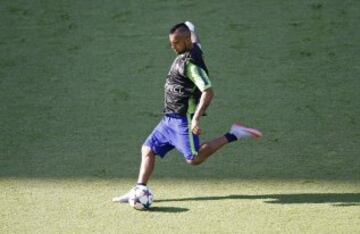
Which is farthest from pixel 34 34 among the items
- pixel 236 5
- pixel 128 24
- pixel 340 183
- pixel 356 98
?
pixel 340 183

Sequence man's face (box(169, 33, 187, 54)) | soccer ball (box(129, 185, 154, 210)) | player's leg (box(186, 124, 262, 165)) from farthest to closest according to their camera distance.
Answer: player's leg (box(186, 124, 262, 165)), man's face (box(169, 33, 187, 54)), soccer ball (box(129, 185, 154, 210))

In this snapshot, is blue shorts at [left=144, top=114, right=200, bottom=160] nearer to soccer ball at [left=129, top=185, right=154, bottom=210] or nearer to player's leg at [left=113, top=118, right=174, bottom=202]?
player's leg at [left=113, top=118, right=174, bottom=202]

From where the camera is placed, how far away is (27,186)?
17.5 ft

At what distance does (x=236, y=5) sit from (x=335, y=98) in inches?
100

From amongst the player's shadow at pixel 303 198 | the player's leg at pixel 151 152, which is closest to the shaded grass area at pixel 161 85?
the player's shadow at pixel 303 198

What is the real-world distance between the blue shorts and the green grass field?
15.2 inches

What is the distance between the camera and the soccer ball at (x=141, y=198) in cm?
482

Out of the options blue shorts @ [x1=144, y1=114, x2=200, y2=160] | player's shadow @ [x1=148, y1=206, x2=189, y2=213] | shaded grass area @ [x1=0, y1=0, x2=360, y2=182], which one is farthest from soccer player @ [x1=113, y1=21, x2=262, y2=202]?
shaded grass area @ [x1=0, y1=0, x2=360, y2=182]

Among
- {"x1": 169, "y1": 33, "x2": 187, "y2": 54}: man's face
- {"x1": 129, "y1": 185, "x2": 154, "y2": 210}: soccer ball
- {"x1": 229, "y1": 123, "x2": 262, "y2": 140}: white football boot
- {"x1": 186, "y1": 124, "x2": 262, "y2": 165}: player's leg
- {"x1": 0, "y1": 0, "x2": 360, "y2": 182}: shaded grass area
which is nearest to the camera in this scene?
{"x1": 129, "y1": 185, "x2": 154, "y2": 210}: soccer ball

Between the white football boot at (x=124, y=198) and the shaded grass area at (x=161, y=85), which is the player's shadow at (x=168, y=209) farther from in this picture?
the shaded grass area at (x=161, y=85)

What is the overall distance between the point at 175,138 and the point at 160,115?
5.87 ft

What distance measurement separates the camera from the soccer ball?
4.82 metres

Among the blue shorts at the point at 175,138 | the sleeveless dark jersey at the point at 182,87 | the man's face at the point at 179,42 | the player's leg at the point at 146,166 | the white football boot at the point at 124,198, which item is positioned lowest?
the white football boot at the point at 124,198

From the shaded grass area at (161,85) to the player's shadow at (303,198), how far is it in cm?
37
